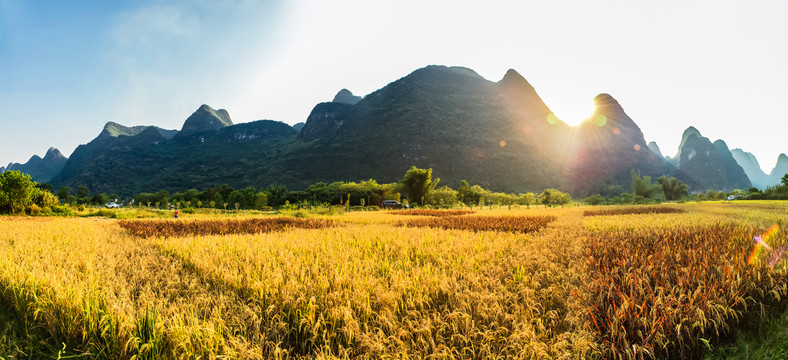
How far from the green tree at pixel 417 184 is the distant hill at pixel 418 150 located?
5834 centimetres

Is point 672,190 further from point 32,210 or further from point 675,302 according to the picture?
point 32,210

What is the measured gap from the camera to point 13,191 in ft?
59.7

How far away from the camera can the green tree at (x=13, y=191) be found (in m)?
17.9

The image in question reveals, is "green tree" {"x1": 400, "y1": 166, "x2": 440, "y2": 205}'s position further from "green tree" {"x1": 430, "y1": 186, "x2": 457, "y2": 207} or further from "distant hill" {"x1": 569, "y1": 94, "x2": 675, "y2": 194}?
"distant hill" {"x1": 569, "y1": 94, "x2": 675, "y2": 194}

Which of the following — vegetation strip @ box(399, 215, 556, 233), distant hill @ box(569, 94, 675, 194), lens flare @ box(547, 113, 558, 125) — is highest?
lens flare @ box(547, 113, 558, 125)

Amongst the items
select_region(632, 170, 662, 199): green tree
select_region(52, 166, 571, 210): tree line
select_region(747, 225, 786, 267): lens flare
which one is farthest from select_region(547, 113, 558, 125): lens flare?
select_region(747, 225, 786, 267): lens flare

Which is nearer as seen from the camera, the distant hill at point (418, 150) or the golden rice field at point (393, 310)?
the golden rice field at point (393, 310)

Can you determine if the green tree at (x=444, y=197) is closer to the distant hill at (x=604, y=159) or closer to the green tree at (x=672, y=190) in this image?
the green tree at (x=672, y=190)

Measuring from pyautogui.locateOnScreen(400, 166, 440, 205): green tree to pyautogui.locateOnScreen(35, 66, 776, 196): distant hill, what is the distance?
191ft

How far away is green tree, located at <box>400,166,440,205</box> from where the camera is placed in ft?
141

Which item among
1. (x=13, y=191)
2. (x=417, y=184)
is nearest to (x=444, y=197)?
(x=417, y=184)

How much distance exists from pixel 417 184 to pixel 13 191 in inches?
1444

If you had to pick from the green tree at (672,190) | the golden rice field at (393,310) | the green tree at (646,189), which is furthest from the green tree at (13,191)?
the green tree at (672,190)

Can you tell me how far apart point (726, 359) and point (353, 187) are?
60083mm
